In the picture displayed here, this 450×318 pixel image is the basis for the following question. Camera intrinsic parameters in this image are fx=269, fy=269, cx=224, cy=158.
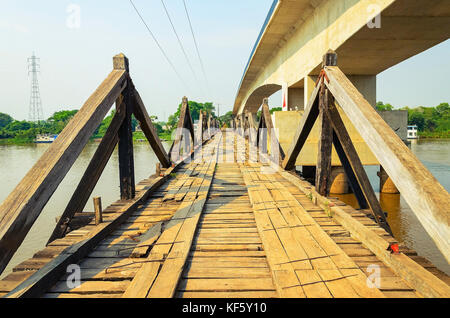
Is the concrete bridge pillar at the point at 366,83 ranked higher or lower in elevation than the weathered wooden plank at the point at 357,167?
higher

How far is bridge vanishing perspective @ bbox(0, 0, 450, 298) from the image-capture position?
188 cm

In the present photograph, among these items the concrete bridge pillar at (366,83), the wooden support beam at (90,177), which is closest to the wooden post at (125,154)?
the wooden support beam at (90,177)

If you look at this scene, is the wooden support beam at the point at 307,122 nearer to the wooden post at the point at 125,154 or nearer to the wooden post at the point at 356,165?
the wooden post at the point at 356,165

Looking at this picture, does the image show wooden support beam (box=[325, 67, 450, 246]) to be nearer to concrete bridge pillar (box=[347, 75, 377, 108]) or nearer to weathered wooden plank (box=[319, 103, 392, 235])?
weathered wooden plank (box=[319, 103, 392, 235])

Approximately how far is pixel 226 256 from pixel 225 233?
0.54m

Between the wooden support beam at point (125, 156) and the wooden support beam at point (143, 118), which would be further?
the wooden support beam at point (143, 118)

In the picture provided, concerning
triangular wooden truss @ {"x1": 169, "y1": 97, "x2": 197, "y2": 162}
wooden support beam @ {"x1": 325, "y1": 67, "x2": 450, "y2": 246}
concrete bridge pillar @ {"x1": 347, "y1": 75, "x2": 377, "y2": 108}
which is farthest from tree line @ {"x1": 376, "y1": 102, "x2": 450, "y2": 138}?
wooden support beam @ {"x1": 325, "y1": 67, "x2": 450, "y2": 246}

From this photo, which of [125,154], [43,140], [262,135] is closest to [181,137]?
[262,135]

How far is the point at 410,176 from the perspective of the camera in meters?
1.91

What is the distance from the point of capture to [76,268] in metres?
2.23

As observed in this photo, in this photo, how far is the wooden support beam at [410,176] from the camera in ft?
5.42

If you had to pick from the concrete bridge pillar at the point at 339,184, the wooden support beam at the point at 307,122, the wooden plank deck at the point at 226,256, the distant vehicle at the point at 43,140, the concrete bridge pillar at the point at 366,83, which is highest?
the concrete bridge pillar at the point at 366,83

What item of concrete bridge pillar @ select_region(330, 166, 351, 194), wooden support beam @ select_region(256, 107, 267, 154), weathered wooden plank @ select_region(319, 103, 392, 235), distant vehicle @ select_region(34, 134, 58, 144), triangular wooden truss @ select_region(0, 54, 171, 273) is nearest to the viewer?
triangular wooden truss @ select_region(0, 54, 171, 273)

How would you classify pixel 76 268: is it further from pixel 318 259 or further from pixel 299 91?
pixel 299 91
